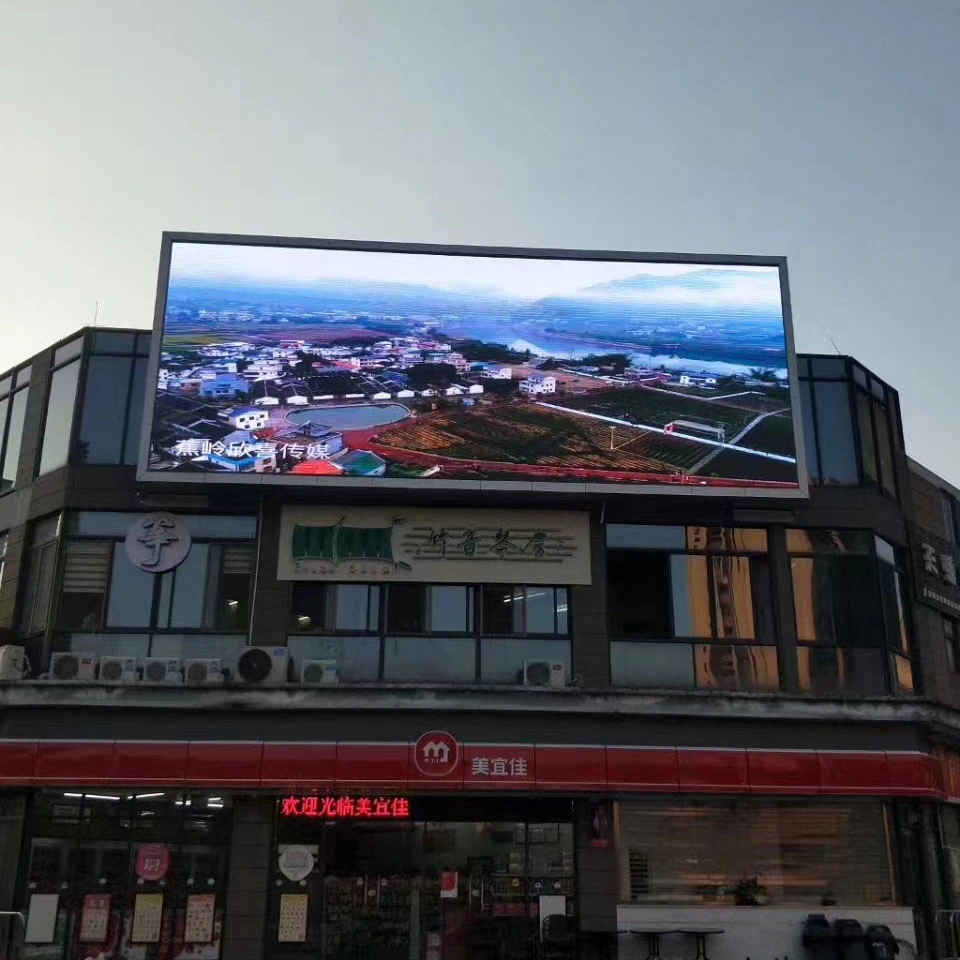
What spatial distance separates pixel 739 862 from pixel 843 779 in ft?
8.26

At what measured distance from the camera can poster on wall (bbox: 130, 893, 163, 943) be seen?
66.2ft

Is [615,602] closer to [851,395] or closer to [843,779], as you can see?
[843,779]

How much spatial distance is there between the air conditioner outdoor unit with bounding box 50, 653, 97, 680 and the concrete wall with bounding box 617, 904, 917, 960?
10827 millimetres

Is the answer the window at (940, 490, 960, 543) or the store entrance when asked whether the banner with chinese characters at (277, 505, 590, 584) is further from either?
the window at (940, 490, 960, 543)

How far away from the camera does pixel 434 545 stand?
22.6 metres

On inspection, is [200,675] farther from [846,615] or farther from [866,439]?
[866,439]

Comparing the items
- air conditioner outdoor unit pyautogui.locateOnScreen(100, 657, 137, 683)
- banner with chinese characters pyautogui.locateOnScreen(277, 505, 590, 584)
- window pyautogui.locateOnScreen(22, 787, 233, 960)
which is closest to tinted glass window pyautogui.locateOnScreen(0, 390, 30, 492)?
air conditioner outdoor unit pyautogui.locateOnScreen(100, 657, 137, 683)

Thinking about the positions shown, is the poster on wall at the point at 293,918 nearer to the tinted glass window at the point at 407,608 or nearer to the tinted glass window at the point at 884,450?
the tinted glass window at the point at 407,608

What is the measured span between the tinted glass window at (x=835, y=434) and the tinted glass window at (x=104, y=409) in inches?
590

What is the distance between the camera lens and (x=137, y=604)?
22.3 m

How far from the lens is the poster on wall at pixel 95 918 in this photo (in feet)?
66.0

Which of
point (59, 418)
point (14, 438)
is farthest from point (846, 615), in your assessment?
point (14, 438)

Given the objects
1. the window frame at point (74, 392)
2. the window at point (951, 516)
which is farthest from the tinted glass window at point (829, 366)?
A: the window frame at point (74, 392)

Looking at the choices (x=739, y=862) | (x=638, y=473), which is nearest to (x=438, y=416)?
(x=638, y=473)
